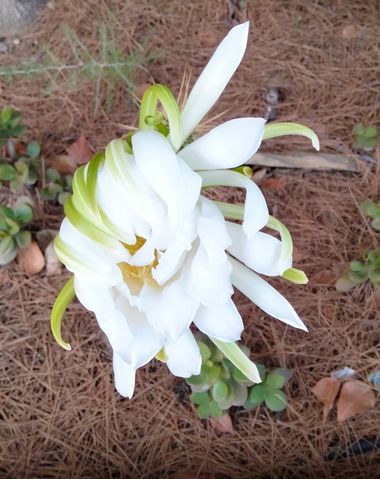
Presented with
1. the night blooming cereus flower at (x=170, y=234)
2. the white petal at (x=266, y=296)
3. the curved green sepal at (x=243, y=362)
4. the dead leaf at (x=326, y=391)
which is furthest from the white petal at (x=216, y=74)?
the dead leaf at (x=326, y=391)

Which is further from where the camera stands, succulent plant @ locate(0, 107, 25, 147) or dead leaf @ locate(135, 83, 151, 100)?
dead leaf @ locate(135, 83, 151, 100)

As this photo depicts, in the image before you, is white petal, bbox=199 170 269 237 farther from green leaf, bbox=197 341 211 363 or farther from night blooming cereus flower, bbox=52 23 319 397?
green leaf, bbox=197 341 211 363

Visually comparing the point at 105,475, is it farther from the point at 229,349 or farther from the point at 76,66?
the point at 76,66

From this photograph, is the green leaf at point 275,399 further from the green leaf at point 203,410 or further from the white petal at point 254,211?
the white petal at point 254,211

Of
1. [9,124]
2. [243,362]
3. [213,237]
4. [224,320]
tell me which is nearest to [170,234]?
[213,237]

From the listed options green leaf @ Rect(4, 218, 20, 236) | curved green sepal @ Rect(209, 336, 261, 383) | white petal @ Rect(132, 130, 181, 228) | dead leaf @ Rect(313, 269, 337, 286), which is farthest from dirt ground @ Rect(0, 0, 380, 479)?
white petal @ Rect(132, 130, 181, 228)
